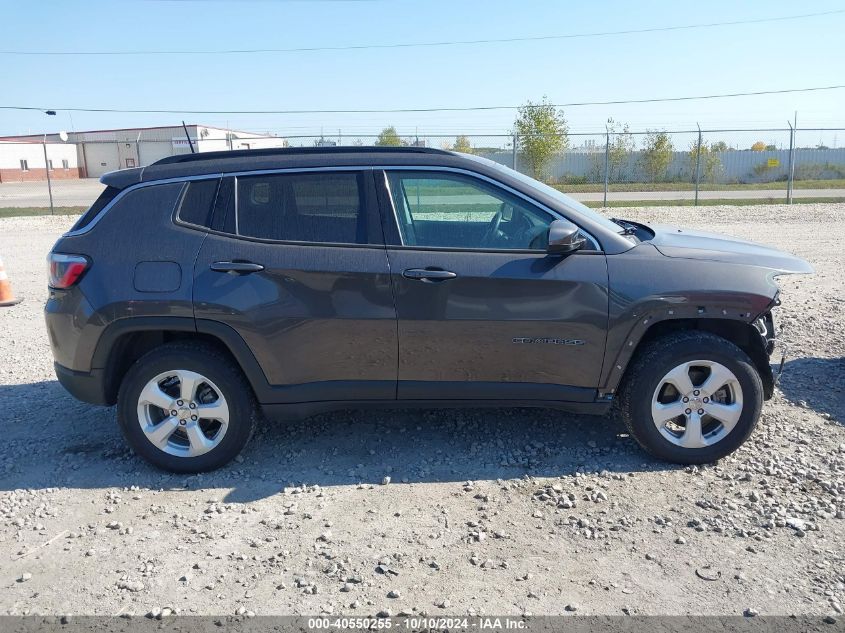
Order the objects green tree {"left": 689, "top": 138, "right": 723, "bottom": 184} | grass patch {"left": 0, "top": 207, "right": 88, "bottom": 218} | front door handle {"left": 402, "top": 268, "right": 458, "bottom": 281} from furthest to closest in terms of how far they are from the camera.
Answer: green tree {"left": 689, "top": 138, "right": 723, "bottom": 184} < grass patch {"left": 0, "top": 207, "right": 88, "bottom": 218} < front door handle {"left": 402, "top": 268, "right": 458, "bottom": 281}

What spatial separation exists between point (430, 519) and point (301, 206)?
1.99 metres

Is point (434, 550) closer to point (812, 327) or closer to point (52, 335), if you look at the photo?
point (52, 335)

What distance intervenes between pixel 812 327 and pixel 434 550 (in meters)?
5.38

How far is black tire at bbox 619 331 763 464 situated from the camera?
412 cm

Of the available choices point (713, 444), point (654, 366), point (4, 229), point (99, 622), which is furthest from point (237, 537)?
point (4, 229)

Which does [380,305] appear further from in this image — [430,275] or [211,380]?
[211,380]

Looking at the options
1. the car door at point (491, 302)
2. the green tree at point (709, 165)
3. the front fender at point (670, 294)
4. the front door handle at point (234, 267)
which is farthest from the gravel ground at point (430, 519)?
the green tree at point (709, 165)

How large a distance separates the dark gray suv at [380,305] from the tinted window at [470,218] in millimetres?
12

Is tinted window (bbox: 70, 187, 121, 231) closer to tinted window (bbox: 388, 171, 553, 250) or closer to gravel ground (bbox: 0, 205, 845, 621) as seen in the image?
gravel ground (bbox: 0, 205, 845, 621)

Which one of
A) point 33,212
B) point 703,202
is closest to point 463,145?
point 703,202

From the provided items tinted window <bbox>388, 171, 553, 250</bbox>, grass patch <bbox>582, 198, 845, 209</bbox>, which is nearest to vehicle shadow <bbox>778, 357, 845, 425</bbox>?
tinted window <bbox>388, 171, 553, 250</bbox>

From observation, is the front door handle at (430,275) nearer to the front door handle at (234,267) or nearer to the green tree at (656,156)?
the front door handle at (234,267)

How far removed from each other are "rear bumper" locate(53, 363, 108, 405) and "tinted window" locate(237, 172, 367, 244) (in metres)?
1.27

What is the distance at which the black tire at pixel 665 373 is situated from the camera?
412 cm
